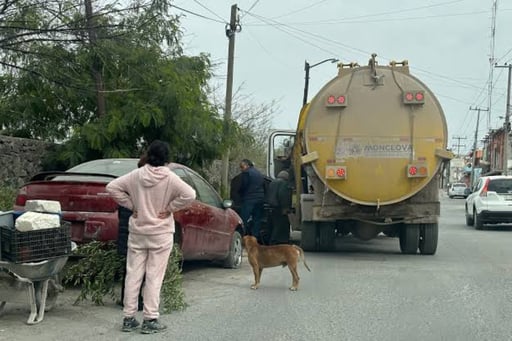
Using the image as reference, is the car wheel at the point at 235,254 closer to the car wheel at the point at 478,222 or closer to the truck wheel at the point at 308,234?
the truck wheel at the point at 308,234

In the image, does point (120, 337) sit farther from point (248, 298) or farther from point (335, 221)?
point (335, 221)

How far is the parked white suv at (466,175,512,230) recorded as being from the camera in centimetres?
2014

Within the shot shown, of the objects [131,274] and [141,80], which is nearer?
[131,274]

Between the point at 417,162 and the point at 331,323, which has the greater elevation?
the point at 417,162

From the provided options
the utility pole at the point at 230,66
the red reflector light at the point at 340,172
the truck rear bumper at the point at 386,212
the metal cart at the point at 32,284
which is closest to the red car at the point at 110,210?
the metal cart at the point at 32,284

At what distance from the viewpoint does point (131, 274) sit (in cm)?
654

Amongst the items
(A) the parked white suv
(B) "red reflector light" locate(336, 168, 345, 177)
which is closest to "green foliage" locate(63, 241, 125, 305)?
(B) "red reflector light" locate(336, 168, 345, 177)

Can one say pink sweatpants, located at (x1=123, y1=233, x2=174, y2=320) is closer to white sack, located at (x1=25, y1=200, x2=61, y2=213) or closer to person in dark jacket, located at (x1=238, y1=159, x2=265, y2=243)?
white sack, located at (x1=25, y1=200, x2=61, y2=213)

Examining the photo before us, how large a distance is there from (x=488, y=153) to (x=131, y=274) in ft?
259

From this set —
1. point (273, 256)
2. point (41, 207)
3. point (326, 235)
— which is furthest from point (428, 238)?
point (41, 207)

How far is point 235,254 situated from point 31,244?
194 inches

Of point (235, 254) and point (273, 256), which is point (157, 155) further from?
point (235, 254)

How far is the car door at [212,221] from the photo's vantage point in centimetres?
943

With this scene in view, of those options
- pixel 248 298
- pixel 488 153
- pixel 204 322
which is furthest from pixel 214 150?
pixel 488 153
